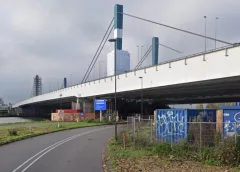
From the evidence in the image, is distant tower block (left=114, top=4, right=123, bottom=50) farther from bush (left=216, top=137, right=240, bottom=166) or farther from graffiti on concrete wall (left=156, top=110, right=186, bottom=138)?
bush (left=216, top=137, right=240, bottom=166)

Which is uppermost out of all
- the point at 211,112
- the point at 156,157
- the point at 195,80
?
the point at 195,80

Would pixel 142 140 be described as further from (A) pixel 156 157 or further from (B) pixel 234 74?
(B) pixel 234 74

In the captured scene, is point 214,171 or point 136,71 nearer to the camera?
point 214,171

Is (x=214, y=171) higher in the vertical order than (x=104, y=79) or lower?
lower

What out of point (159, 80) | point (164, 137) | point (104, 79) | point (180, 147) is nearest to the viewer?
point (180, 147)

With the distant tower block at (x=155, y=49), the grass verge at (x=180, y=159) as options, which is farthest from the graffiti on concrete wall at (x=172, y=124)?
the distant tower block at (x=155, y=49)

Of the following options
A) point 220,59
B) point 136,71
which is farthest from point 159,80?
point 220,59

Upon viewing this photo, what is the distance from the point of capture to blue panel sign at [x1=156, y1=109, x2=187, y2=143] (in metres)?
17.0

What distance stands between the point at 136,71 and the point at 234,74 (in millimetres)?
21768

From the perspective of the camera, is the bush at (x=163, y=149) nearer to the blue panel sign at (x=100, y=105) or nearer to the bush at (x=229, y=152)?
the bush at (x=229, y=152)

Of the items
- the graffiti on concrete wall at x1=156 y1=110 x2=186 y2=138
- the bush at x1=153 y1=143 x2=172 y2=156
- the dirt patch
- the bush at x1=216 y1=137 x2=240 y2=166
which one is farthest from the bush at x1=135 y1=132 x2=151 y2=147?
the bush at x1=216 y1=137 x2=240 y2=166

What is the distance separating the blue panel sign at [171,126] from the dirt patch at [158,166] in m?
2.89

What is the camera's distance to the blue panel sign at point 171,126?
55.8 feet

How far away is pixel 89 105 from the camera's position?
73188 mm
